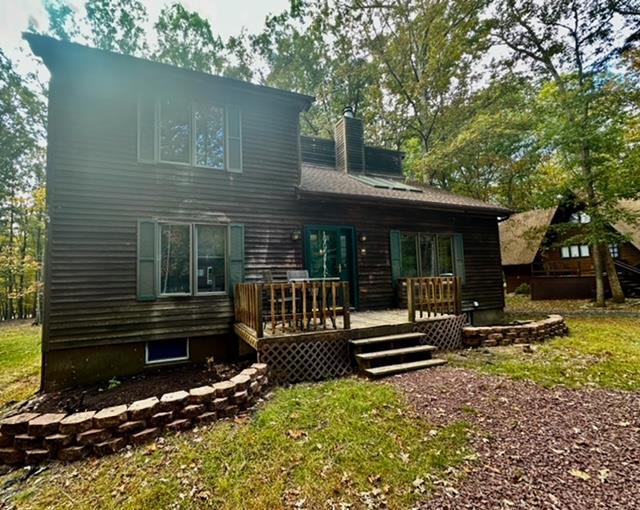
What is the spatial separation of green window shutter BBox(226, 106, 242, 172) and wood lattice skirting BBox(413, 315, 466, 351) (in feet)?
15.9

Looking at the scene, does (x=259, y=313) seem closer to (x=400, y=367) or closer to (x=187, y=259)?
(x=400, y=367)

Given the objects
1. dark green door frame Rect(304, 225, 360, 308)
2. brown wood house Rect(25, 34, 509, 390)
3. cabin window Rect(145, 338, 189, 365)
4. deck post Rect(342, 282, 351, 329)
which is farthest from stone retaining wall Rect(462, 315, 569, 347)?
cabin window Rect(145, 338, 189, 365)

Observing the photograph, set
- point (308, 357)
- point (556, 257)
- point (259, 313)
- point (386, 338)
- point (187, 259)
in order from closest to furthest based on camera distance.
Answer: point (259, 313) → point (308, 357) → point (386, 338) → point (187, 259) → point (556, 257)

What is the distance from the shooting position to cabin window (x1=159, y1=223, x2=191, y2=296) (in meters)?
5.86

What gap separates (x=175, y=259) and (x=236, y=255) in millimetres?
1150

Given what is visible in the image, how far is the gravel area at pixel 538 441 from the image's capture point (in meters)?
2.22

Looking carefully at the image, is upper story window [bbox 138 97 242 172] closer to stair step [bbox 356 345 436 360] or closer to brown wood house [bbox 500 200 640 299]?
stair step [bbox 356 345 436 360]

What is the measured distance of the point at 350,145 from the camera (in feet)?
36.4

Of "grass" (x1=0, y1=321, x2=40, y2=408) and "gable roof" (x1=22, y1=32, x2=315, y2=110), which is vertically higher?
"gable roof" (x1=22, y1=32, x2=315, y2=110)

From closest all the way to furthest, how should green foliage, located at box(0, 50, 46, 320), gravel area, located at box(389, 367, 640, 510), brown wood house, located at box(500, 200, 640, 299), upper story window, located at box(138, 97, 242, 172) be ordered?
gravel area, located at box(389, 367, 640, 510) → upper story window, located at box(138, 97, 242, 172) → green foliage, located at box(0, 50, 46, 320) → brown wood house, located at box(500, 200, 640, 299)

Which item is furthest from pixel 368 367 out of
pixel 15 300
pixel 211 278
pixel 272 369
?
pixel 15 300

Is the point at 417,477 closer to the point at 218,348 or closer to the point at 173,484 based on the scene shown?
the point at 173,484

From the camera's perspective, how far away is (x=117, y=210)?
18.4 ft

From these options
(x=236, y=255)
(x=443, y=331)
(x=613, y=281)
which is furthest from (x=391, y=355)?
(x=613, y=281)
